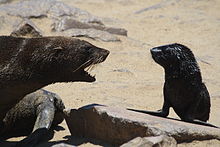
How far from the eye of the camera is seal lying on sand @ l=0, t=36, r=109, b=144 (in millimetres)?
Answer: 6699

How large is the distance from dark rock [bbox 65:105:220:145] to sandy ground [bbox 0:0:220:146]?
0.47 ft

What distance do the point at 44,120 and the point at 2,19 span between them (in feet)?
27.0

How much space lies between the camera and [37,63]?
6.70 metres

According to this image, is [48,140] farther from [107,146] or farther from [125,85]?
[125,85]

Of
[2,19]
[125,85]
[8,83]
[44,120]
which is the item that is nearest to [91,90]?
[125,85]

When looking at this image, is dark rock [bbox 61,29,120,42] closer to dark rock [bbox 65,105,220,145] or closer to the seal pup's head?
dark rock [bbox 65,105,220,145]

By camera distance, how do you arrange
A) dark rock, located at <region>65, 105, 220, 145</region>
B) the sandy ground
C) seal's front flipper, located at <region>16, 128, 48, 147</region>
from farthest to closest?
1. the sandy ground
2. seal's front flipper, located at <region>16, 128, 48, 147</region>
3. dark rock, located at <region>65, 105, 220, 145</region>

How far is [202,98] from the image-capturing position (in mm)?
6797

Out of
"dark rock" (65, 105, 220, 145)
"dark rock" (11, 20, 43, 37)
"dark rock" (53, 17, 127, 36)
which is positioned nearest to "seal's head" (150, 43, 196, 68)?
"dark rock" (65, 105, 220, 145)

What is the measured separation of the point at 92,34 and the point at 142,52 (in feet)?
5.01

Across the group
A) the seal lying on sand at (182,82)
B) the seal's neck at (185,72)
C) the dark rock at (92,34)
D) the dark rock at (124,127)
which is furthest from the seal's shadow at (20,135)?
the dark rock at (92,34)

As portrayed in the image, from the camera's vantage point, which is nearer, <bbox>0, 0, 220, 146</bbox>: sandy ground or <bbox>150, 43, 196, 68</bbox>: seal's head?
<bbox>150, 43, 196, 68</bbox>: seal's head

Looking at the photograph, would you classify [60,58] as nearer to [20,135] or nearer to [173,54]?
[173,54]

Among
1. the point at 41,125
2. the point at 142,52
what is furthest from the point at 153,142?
the point at 142,52
